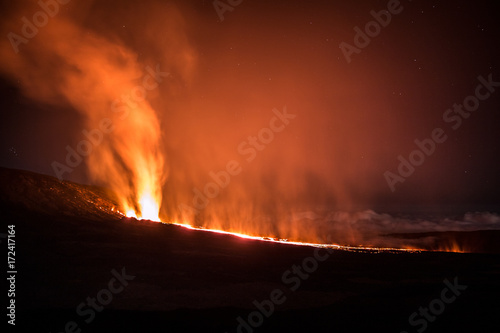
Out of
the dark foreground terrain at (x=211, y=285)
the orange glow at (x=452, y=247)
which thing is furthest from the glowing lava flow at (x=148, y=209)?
the orange glow at (x=452, y=247)

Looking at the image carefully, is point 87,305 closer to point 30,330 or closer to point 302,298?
point 30,330

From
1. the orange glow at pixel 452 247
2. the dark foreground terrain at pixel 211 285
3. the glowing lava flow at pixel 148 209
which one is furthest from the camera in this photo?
the orange glow at pixel 452 247

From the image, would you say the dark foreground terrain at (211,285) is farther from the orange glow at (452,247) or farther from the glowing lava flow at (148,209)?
the orange glow at (452,247)

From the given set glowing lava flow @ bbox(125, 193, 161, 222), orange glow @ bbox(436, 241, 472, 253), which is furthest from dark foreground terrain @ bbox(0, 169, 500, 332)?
orange glow @ bbox(436, 241, 472, 253)

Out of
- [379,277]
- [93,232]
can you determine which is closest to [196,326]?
[379,277]

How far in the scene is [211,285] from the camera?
37.2 ft

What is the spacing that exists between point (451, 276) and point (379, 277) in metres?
4.21

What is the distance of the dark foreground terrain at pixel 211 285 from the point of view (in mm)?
8273

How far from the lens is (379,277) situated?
47.5 ft

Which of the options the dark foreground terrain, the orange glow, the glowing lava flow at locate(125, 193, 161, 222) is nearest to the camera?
the dark foreground terrain

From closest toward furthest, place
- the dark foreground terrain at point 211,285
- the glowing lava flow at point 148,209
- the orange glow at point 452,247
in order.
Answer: the dark foreground terrain at point 211,285, the glowing lava flow at point 148,209, the orange glow at point 452,247

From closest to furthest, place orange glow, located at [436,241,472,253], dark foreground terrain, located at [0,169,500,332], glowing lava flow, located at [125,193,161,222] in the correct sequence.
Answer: dark foreground terrain, located at [0,169,500,332] < glowing lava flow, located at [125,193,161,222] < orange glow, located at [436,241,472,253]

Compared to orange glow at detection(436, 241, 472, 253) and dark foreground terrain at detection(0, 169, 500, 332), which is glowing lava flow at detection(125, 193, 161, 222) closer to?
dark foreground terrain at detection(0, 169, 500, 332)

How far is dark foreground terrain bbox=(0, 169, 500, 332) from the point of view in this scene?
27.1ft
